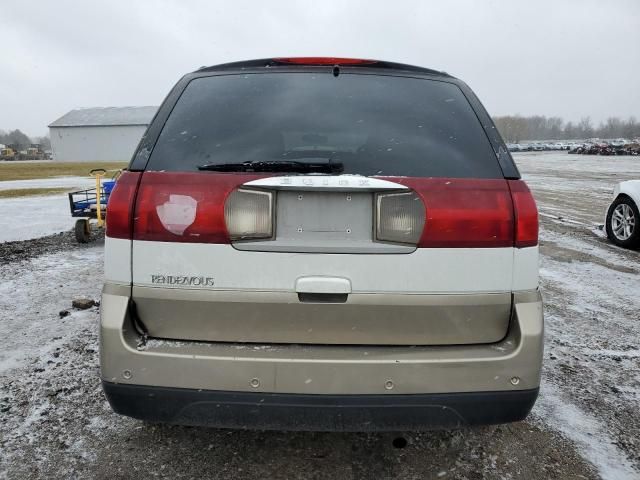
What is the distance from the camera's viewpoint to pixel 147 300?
185cm

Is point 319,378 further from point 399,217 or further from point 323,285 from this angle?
point 399,217

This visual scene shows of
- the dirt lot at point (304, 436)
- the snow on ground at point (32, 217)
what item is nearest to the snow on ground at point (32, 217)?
the snow on ground at point (32, 217)

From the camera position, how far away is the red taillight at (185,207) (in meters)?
1.82

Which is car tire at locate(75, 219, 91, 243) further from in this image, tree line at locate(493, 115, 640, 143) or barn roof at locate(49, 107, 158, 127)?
tree line at locate(493, 115, 640, 143)

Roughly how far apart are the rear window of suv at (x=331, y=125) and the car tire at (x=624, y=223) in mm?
6484

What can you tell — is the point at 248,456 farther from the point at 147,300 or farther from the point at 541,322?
the point at 541,322

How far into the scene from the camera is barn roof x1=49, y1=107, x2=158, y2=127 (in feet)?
237

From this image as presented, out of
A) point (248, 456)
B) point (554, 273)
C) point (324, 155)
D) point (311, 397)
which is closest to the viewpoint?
point (311, 397)

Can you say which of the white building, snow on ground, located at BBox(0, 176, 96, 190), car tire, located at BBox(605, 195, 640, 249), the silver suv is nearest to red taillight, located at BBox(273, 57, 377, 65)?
the silver suv

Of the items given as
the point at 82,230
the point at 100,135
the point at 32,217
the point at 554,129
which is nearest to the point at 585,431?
the point at 82,230

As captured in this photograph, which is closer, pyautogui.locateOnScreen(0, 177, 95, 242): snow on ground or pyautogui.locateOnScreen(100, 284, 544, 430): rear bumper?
pyautogui.locateOnScreen(100, 284, 544, 430): rear bumper

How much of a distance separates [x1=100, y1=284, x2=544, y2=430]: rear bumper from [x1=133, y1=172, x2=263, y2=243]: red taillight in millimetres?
281

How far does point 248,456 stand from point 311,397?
2.57 feet

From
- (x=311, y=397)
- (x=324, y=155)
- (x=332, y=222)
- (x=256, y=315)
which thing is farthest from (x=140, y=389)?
(x=324, y=155)
